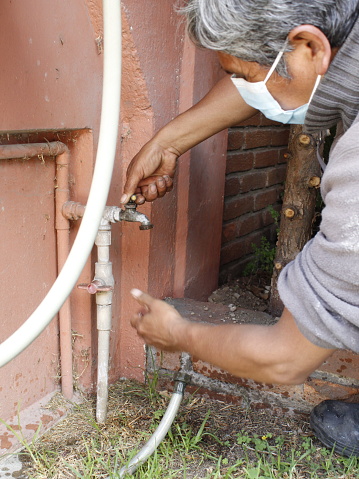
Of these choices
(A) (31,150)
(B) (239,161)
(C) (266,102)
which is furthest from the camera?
(B) (239,161)

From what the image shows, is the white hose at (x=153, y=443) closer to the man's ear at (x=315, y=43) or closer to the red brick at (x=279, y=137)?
the man's ear at (x=315, y=43)

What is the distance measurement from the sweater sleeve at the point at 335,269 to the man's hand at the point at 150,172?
67cm

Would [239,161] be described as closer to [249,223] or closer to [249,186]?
[249,186]

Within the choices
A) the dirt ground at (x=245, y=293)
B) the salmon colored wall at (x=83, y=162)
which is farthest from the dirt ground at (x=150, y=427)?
the dirt ground at (x=245, y=293)

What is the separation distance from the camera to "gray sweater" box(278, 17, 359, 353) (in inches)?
38.5

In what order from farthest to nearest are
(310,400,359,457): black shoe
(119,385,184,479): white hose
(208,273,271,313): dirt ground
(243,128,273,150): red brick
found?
(243,128,273,150): red brick, (208,273,271,313): dirt ground, (310,400,359,457): black shoe, (119,385,184,479): white hose

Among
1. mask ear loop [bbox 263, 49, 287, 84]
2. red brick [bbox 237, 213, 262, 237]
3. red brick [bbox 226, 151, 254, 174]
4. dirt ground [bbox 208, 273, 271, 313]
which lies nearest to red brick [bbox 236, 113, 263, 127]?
red brick [bbox 226, 151, 254, 174]

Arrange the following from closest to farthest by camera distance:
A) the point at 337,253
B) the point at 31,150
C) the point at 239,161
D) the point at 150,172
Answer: the point at 337,253 < the point at 31,150 < the point at 150,172 < the point at 239,161

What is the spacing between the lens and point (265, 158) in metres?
2.88

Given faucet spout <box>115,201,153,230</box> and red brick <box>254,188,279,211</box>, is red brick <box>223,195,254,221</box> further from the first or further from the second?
faucet spout <box>115,201,153,230</box>

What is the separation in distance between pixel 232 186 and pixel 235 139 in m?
0.23

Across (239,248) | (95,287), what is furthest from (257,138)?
(95,287)

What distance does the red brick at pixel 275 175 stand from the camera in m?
3.00

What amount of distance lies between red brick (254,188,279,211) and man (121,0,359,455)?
61.5 inches
